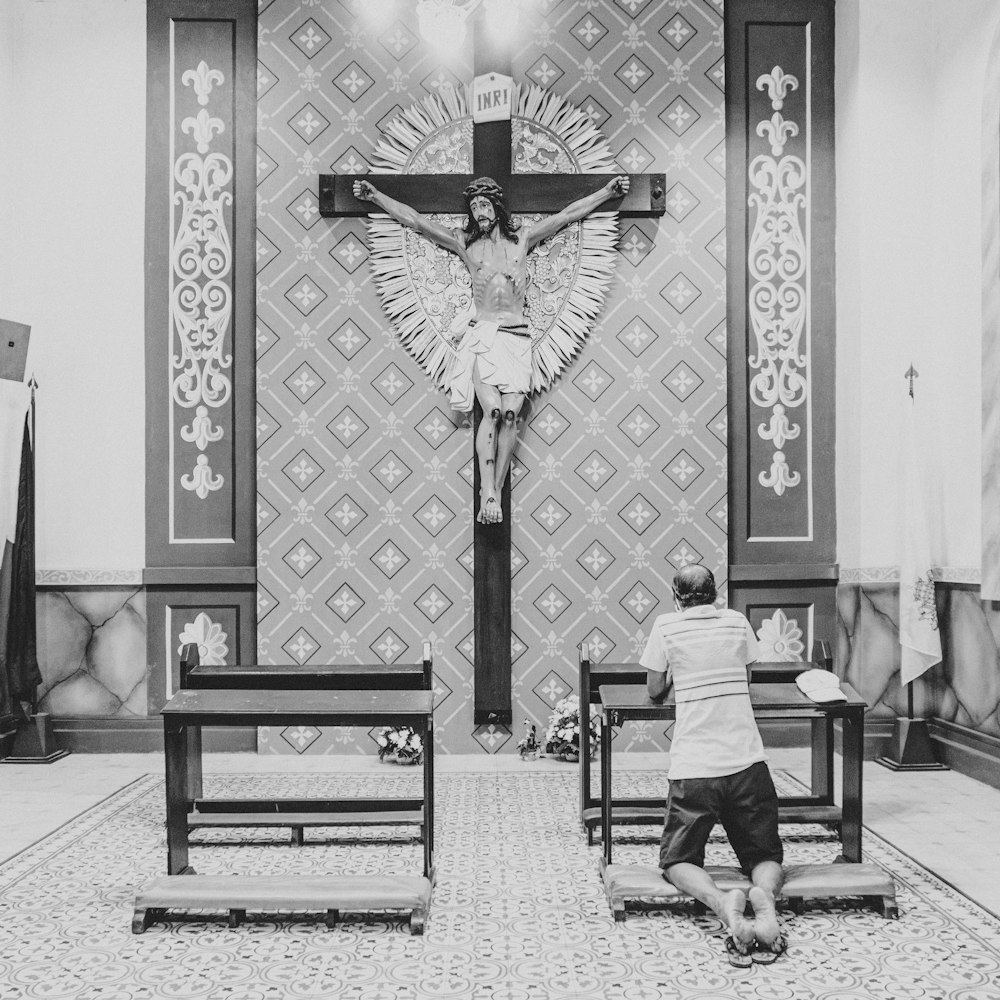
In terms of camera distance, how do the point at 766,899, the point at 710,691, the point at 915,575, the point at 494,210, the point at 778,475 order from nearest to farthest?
the point at 766,899 < the point at 710,691 < the point at 915,575 < the point at 494,210 < the point at 778,475

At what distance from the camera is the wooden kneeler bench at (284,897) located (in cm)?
301

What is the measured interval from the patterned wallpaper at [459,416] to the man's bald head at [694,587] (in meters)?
2.41

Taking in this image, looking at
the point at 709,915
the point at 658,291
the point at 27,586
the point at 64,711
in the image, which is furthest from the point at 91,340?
the point at 709,915

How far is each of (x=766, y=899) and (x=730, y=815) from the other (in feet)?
0.95

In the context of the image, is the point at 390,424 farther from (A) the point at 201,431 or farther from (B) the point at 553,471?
(A) the point at 201,431

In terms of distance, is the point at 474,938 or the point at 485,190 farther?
the point at 485,190

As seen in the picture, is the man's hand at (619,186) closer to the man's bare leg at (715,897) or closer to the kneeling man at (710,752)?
the kneeling man at (710,752)

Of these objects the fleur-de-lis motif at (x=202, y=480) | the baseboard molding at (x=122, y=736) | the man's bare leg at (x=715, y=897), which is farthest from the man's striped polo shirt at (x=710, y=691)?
the fleur-de-lis motif at (x=202, y=480)

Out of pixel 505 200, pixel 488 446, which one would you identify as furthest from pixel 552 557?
pixel 505 200

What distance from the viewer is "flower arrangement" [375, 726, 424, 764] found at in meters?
5.31

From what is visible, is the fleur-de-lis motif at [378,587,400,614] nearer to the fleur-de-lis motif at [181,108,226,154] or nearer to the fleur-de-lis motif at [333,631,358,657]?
the fleur-de-lis motif at [333,631,358,657]

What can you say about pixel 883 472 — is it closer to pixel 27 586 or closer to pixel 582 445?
pixel 582 445

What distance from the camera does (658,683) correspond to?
3221mm

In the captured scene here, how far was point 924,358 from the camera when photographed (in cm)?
554
